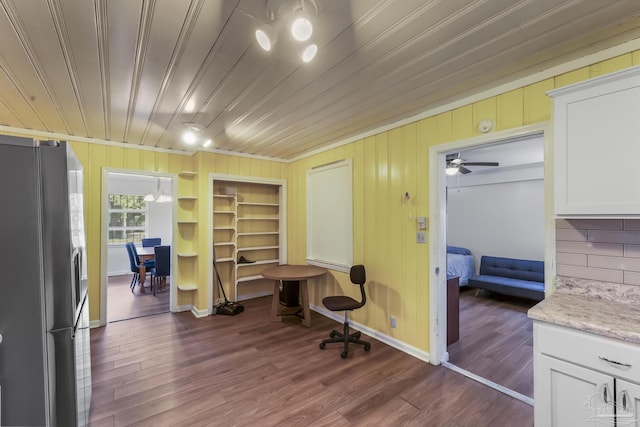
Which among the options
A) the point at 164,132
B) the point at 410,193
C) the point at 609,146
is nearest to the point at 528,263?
the point at 410,193

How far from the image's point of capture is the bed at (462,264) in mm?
5297

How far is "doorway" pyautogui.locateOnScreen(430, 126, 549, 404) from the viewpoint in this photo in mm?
2537

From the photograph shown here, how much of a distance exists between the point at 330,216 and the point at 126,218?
6.19m

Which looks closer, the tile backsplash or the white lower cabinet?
the white lower cabinet

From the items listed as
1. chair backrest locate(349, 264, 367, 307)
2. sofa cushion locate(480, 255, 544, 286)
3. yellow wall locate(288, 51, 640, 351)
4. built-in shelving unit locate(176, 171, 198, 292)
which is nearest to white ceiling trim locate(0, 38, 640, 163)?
yellow wall locate(288, 51, 640, 351)

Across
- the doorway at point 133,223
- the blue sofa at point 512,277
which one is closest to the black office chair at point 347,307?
the blue sofa at point 512,277

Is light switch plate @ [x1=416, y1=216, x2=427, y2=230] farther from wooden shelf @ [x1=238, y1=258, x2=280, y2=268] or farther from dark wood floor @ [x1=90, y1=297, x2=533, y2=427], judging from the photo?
wooden shelf @ [x1=238, y1=258, x2=280, y2=268]

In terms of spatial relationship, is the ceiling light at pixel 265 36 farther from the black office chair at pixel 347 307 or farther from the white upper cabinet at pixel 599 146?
the black office chair at pixel 347 307

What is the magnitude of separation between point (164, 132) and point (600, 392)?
431 centimetres

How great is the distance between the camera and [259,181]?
467cm

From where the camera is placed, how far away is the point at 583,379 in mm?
1392

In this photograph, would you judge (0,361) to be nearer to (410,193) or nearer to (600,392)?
(600,392)

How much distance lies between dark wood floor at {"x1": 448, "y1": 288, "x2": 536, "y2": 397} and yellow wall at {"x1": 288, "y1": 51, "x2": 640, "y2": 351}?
0.57 m

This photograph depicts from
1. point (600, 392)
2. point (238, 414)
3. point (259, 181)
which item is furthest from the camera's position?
point (259, 181)
